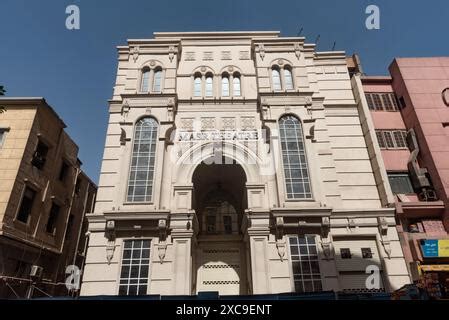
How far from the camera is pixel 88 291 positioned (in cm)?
1305

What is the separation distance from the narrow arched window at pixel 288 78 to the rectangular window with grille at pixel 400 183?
28.1 feet

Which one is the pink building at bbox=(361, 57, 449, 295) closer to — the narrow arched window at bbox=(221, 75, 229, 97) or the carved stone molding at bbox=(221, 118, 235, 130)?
the carved stone molding at bbox=(221, 118, 235, 130)

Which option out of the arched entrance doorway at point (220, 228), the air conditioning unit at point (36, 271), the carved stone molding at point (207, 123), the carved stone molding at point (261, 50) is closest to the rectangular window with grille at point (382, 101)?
the carved stone molding at point (261, 50)

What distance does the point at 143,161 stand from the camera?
15992mm

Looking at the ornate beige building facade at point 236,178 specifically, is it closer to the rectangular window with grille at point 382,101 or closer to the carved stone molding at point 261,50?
the carved stone molding at point 261,50

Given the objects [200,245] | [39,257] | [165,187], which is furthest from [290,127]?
[39,257]

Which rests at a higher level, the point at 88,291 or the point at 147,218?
the point at 147,218

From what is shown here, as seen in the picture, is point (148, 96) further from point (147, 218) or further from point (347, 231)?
point (347, 231)

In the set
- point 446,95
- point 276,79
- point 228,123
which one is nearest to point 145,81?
point 228,123

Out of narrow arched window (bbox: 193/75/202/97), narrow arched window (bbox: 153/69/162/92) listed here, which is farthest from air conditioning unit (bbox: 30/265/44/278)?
narrow arched window (bbox: 193/75/202/97)

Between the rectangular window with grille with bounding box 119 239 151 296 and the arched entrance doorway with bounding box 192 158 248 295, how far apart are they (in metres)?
3.98

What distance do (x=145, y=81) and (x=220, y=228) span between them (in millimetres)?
11326

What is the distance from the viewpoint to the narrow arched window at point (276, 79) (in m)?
18.6
